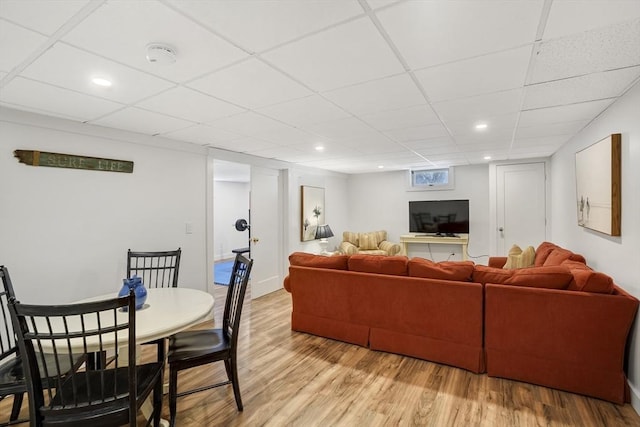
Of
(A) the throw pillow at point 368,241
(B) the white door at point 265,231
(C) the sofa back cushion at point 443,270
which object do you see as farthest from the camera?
(A) the throw pillow at point 368,241

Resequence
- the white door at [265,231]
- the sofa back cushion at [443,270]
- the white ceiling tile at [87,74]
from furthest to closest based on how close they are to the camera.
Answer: the white door at [265,231] < the sofa back cushion at [443,270] < the white ceiling tile at [87,74]

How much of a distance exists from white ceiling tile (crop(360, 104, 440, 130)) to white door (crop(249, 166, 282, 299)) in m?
2.54

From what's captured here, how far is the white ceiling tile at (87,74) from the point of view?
1695 mm

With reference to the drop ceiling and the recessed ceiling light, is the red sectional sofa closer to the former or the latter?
the drop ceiling

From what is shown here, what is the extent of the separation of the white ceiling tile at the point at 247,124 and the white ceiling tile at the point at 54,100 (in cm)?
85

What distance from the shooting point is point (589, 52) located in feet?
5.57

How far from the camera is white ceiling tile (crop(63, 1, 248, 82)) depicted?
Result: 1.32 meters

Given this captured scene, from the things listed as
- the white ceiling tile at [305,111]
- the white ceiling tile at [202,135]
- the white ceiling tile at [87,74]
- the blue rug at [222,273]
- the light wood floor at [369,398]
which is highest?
the white ceiling tile at [202,135]

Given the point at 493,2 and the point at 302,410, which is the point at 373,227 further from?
→ the point at 493,2

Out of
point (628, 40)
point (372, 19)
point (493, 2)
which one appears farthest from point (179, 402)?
point (628, 40)

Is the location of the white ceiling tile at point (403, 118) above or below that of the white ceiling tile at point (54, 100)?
above

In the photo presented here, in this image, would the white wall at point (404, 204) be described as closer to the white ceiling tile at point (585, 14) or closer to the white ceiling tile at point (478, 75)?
the white ceiling tile at point (478, 75)

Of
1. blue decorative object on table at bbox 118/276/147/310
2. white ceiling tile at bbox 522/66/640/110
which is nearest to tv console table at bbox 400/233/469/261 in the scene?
white ceiling tile at bbox 522/66/640/110

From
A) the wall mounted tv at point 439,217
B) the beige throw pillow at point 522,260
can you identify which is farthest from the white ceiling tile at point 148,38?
the wall mounted tv at point 439,217
